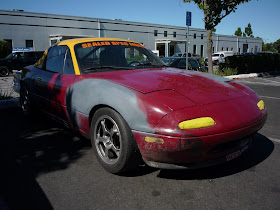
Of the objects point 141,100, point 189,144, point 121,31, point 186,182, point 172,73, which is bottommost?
point 186,182

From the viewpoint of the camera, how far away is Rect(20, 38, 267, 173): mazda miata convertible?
2184 millimetres

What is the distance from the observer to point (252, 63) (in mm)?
15992

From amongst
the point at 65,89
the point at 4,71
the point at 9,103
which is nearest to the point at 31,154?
the point at 65,89

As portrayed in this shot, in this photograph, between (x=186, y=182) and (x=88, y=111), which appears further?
(x=88, y=111)

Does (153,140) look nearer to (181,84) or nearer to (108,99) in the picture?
(108,99)

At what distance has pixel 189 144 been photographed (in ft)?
6.98

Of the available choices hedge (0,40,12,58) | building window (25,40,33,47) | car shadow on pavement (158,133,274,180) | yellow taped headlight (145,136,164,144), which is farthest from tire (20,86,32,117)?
building window (25,40,33,47)

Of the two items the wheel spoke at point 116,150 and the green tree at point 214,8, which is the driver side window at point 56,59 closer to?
the wheel spoke at point 116,150

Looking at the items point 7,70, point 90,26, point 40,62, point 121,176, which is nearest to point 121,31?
point 90,26

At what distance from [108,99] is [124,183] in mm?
848

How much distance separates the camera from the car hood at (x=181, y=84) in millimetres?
2504

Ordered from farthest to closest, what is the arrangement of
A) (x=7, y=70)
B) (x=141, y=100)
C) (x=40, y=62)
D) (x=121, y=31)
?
(x=121, y=31), (x=7, y=70), (x=40, y=62), (x=141, y=100)

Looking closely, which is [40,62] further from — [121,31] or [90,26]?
[121,31]

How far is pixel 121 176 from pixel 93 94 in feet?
3.03
